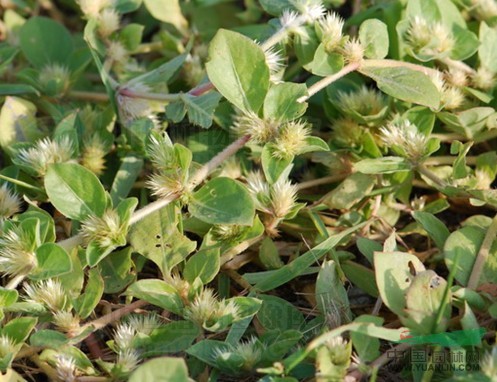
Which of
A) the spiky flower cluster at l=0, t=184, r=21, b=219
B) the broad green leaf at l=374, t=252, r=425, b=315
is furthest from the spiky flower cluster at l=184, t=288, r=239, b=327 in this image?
the spiky flower cluster at l=0, t=184, r=21, b=219

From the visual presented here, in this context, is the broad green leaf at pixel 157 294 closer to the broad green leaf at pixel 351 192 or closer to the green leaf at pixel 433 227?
the broad green leaf at pixel 351 192

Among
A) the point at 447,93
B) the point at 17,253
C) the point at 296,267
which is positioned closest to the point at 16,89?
the point at 17,253

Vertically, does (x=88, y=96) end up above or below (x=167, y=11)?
below

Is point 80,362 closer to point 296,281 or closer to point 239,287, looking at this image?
→ point 239,287

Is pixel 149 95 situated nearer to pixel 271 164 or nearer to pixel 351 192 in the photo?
pixel 271 164

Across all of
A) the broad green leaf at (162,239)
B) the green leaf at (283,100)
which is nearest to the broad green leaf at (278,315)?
the broad green leaf at (162,239)

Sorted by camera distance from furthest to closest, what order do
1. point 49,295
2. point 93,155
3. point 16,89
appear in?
point 16,89 < point 93,155 < point 49,295

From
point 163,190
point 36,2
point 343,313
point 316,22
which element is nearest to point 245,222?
point 163,190

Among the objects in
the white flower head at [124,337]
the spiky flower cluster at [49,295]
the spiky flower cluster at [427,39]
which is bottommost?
the white flower head at [124,337]
